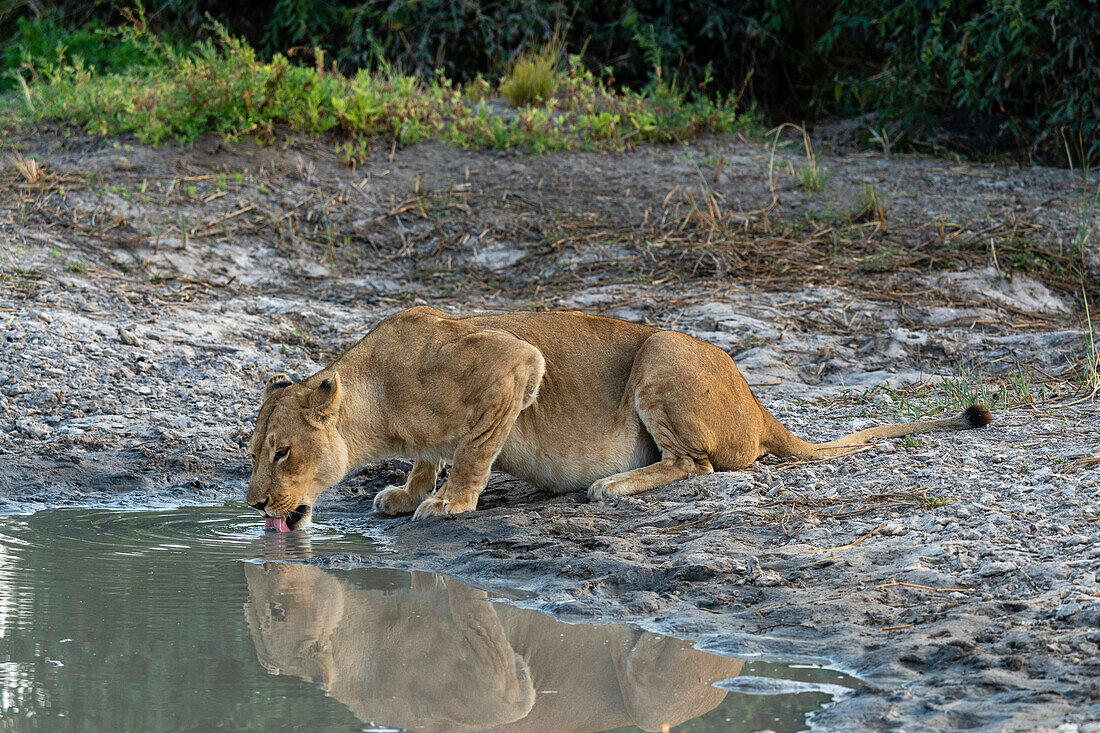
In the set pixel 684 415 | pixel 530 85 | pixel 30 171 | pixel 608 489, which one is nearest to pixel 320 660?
pixel 608 489

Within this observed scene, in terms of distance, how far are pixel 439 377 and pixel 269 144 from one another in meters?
6.24

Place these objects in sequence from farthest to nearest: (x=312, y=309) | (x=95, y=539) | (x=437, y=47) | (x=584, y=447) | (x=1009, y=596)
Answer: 1. (x=437, y=47)
2. (x=312, y=309)
3. (x=584, y=447)
4. (x=95, y=539)
5. (x=1009, y=596)

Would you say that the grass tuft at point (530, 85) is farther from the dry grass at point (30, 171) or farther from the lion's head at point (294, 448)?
the lion's head at point (294, 448)

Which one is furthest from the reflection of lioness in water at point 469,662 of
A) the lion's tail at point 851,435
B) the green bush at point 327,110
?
the green bush at point 327,110

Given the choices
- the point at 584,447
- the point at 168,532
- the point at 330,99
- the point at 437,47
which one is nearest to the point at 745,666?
the point at 584,447

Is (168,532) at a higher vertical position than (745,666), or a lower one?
lower

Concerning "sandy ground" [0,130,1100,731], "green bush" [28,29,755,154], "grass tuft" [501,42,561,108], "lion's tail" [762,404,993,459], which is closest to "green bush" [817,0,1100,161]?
"sandy ground" [0,130,1100,731]

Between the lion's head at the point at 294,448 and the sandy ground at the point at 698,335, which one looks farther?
the lion's head at the point at 294,448

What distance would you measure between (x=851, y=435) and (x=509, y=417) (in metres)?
1.75

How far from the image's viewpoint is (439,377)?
5586mm

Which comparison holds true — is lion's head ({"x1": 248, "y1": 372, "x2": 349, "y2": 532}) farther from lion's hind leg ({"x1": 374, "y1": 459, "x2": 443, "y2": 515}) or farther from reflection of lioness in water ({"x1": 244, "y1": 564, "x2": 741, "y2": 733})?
reflection of lioness in water ({"x1": 244, "y1": 564, "x2": 741, "y2": 733})

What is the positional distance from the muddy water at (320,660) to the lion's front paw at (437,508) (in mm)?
Answer: 748

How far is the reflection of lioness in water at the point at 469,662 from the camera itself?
3.32 meters

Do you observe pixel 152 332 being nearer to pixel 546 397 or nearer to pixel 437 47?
pixel 546 397
